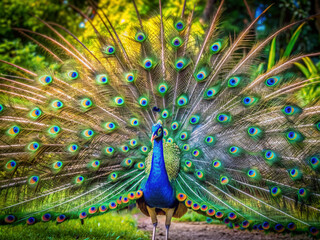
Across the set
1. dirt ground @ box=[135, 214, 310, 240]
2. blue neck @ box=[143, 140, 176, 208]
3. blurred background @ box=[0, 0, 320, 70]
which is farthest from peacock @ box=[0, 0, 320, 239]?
blurred background @ box=[0, 0, 320, 70]

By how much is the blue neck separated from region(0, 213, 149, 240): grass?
119 centimetres

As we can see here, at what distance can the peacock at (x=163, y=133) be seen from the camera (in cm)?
406

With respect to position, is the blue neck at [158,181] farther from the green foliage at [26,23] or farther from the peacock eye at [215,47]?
the green foliage at [26,23]

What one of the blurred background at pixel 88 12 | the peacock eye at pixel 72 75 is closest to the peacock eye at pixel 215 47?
the peacock eye at pixel 72 75

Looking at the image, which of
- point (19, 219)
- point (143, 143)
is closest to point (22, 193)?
point (19, 219)

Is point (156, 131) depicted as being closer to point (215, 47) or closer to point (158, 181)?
point (158, 181)

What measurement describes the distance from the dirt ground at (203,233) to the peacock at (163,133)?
1196 mm

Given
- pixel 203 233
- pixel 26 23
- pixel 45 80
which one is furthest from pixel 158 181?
pixel 26 23

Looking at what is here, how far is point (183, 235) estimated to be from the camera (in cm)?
575

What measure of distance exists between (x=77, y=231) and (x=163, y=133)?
205 centimetres

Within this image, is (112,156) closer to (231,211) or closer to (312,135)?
(231,211)

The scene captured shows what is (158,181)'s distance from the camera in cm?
405

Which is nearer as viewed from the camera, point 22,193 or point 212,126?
point 22,193

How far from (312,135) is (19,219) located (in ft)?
12.2
